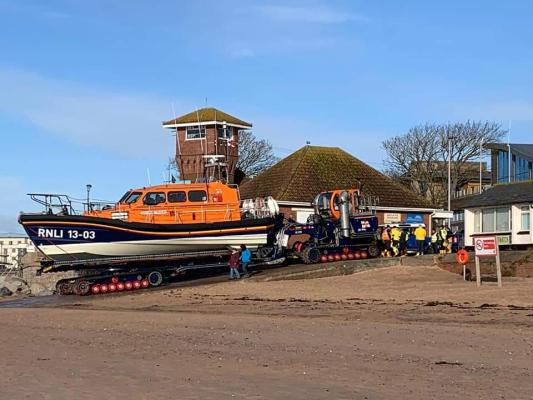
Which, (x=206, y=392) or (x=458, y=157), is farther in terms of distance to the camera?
(x=458, y=157)

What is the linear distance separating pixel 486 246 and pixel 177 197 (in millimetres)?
11516

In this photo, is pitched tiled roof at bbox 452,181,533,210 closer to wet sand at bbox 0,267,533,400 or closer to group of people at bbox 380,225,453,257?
group of people at bbox 380,225,453,257

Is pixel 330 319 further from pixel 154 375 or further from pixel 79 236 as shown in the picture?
pixel 79 236

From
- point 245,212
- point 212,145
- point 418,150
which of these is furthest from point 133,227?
point 418,150

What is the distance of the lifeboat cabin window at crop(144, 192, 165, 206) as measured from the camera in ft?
93.4

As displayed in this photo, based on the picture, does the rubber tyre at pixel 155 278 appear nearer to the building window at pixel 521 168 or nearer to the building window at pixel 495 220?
the building window at pixel 495 220

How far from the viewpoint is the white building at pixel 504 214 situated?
33625mm

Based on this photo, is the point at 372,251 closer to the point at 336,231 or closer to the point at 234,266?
the point at 336,231

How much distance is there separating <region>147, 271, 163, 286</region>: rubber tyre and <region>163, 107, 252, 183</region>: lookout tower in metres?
23.0

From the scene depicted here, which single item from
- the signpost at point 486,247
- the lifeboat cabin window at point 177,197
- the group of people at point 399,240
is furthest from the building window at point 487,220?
the lifeboat cabin window at point 177,197

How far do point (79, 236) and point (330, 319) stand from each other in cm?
1164

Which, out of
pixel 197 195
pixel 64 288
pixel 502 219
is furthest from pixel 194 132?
pixel 64 288

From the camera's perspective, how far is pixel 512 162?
53.0m

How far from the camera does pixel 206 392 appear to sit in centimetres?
959
